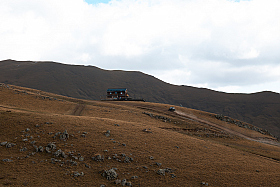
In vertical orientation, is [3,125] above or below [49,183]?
above

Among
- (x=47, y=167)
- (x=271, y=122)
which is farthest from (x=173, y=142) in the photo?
(x=271, y=122)

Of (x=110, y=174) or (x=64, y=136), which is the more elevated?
(x=64, y=136)

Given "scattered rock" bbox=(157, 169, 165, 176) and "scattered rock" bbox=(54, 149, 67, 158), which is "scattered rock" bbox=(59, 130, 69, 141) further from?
"scattered rock" bbox=(157, 169, 165, 176)

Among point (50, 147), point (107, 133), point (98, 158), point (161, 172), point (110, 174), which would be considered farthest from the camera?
point (107, 133)

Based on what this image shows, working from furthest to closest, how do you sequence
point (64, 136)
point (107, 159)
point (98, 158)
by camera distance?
1. point (64, 136)
2. point (107, 159)
3. point (98, 158)

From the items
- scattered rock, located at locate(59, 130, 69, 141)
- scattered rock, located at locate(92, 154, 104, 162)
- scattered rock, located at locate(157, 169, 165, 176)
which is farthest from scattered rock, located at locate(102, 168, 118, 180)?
scattered rock, located at locate(59, 130, 69, 141)

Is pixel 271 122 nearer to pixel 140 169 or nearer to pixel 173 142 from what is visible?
pixel 173 142

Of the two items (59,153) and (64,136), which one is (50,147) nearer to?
(59,153)

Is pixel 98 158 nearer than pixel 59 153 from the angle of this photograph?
No

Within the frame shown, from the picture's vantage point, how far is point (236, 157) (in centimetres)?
3566

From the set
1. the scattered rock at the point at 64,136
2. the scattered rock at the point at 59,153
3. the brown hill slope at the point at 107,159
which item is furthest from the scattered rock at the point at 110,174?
the scattered rock at the point at 64,136

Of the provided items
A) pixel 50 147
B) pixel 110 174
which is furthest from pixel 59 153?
pixel 110 174

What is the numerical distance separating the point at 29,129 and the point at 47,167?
34.3 feet

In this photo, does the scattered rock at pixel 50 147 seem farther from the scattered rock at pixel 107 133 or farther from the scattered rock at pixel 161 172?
the scattered rock at pixel 161 172
